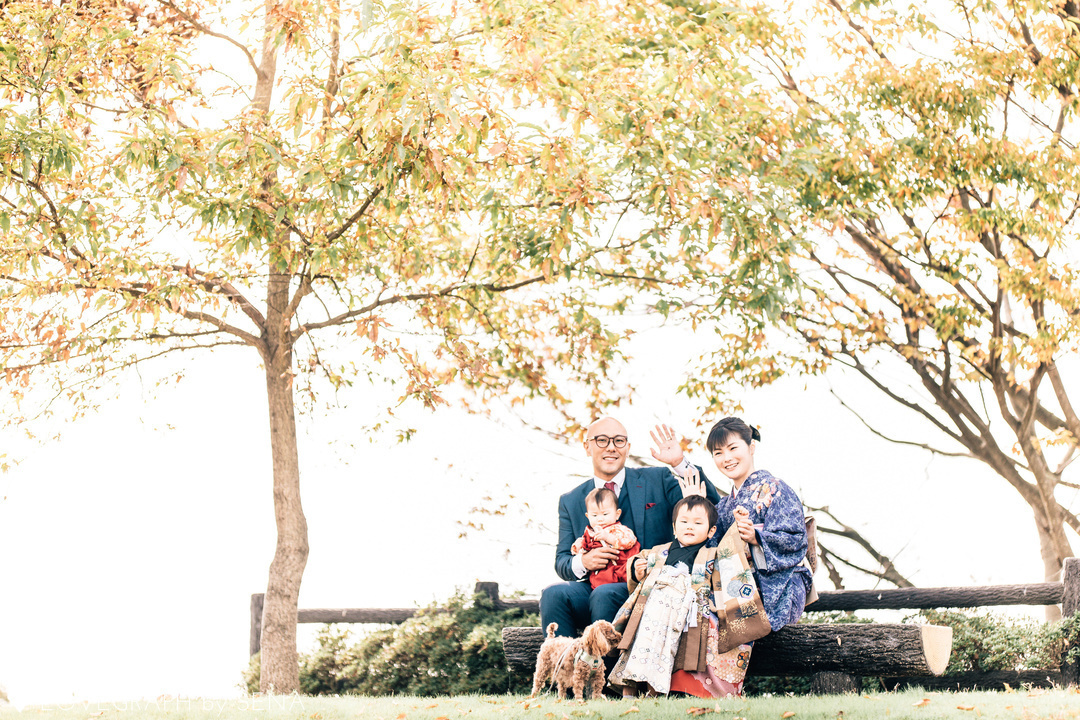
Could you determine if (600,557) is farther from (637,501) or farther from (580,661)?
(580,661)

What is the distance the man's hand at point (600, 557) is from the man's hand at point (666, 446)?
0.83 metres

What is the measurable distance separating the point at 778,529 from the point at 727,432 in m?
0.75

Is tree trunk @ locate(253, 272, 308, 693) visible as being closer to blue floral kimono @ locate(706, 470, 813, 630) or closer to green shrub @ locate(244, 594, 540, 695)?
green shrub @ locate(244, 594, 540, 695)

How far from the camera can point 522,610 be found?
406 inches

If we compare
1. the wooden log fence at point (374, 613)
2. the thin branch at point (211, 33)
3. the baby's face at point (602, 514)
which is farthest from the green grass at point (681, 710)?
the thin branch at point (211, 33)

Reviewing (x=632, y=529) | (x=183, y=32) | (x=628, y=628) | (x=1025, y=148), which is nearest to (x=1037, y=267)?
(x=1025, y=148)

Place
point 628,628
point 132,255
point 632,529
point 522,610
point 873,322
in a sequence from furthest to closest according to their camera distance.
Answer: point 873,322 → point 522,610 → point 132,255 → point 632,529 → point 628,628

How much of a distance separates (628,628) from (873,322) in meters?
6.46

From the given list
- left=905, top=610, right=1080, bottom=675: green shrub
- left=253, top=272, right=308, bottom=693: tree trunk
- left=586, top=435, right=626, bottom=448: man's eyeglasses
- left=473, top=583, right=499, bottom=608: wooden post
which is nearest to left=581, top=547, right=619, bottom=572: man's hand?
left=586, top=435, right=626, bottom=448: man's eyeglasses

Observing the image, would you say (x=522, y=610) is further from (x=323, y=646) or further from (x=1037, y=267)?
(x=1037, y=267)

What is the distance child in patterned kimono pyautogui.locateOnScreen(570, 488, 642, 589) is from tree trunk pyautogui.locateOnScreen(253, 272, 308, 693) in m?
4.67

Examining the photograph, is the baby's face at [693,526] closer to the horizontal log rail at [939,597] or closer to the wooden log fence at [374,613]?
the horizontal log rail at [939,597]

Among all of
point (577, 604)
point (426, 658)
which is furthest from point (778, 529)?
point (426, 658)

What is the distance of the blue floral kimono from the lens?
6320 millimetres
